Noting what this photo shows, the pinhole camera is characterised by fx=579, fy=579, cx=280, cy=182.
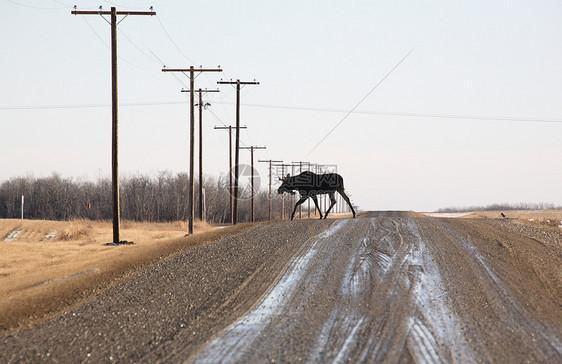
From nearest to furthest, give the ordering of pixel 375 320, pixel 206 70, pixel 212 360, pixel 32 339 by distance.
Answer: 1. pixel 212 360
2. pixel 32 339
3. pixel 375 320
4. pixel 206 70

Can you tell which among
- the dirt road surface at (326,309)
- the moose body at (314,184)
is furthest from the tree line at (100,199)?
the dirt road surface at (326,309)

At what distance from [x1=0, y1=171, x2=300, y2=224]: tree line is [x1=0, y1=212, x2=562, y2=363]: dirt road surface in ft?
261

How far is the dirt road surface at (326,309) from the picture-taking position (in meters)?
8.44

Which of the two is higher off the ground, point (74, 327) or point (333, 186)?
point (333, 186)

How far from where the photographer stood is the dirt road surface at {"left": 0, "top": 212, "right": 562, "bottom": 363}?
8.44 meters

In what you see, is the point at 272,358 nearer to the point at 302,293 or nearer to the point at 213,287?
the point at 302,293

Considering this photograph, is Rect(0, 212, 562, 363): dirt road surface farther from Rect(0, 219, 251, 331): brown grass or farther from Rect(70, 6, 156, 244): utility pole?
Rect(70, 6, 156, 244): utility pole

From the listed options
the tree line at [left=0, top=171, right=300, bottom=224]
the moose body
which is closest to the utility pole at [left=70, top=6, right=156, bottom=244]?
the moose body

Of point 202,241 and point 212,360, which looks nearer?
point 212,360

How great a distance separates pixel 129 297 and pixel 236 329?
368cm

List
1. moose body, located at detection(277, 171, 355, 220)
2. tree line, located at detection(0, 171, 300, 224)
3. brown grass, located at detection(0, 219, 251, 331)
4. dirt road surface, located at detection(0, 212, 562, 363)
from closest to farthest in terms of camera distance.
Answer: dirt road surface, located at detection(0, 212, 562, 363) < brown grass, located at detection(0, 219, 251, 331) < moose body, located at detection(277, 171, 355, 220) < tree line, located at detection(0, 171, 300, 224)

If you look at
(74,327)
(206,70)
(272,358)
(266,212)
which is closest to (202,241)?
(74,327)

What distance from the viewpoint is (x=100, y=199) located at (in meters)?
101

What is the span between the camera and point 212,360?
7.90 metres
